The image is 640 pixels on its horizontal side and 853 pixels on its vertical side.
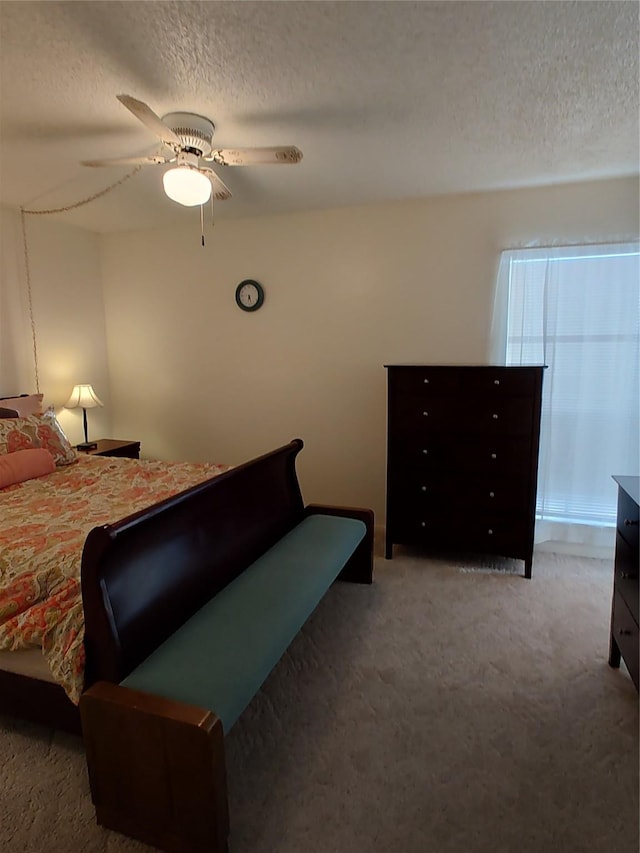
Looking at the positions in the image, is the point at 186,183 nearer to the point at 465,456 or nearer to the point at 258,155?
the point at 258,155

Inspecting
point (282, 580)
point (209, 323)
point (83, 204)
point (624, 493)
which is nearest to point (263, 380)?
point (209, 323)

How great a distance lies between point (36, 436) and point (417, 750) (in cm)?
275

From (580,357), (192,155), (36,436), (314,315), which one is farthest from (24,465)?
(580,357)

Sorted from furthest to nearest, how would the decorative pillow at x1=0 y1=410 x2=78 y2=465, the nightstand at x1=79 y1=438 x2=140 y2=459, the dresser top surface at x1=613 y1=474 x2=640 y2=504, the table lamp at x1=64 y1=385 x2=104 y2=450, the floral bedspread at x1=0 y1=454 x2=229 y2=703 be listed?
1. the table lamp at x1=64 y1=385 x2=104 y2=450
2. the nightstand at x1=79 y1=438 x2=140 y2=459
3. the decorative pillow at x1=0 y1=410 x2=78 y2=465
4. the dresser top surface at x1=613 y1=474 x2=640 y2=504
5. the floral bedspread at x1=0 y1=454 x2=229 y2=703

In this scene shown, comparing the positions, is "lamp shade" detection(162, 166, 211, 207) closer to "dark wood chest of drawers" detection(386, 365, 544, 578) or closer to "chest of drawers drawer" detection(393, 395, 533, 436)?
"dark wood chest of drawers" detection(386, 365, 544, 578)

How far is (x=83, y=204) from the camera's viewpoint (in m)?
3.40

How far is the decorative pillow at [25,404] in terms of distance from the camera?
10.8ft

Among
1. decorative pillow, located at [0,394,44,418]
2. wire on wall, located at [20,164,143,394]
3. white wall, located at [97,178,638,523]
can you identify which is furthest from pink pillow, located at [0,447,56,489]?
white wall, located at [97,178,638,523]

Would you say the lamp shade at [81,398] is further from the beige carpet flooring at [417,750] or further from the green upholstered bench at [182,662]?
the beige carpet flooring at [417,750]

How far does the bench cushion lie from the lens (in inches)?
55.1

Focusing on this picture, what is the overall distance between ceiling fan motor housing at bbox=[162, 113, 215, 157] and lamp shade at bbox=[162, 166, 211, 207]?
19cm

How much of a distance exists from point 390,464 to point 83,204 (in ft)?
9.53

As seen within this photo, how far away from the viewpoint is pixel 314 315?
374 cm

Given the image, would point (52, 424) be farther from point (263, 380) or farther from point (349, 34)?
point (349, 34)
